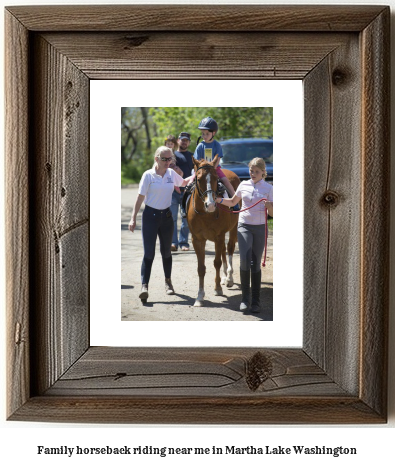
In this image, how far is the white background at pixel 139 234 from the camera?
1.12m

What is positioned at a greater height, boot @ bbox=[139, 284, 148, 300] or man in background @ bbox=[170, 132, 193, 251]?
man in background @ bbox=[170, 132, 193, 251]

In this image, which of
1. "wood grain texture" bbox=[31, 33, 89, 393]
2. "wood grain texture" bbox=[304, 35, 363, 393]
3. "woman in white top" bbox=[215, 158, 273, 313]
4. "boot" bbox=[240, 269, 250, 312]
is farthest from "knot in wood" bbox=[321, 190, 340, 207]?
"wood grain texture" bbox=[31, 33, 89, 393]

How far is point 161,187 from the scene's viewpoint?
115 centimetres

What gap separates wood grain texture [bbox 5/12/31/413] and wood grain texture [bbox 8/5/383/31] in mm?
77

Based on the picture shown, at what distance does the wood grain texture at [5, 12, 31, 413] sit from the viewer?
110 centimetres

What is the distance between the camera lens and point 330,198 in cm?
112

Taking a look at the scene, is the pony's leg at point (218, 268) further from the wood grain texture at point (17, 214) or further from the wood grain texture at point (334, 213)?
the wood grain texture at point (17, 214)

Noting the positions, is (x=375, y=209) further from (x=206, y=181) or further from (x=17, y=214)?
(x=17, y=214)

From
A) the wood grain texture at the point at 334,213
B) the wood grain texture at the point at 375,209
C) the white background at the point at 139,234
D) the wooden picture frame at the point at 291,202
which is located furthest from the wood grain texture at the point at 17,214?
the wood grain texture at the point at 375,209

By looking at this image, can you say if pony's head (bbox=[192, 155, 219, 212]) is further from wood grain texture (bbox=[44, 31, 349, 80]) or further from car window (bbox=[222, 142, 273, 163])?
wood grain texture (bbox=[44, 31, 349, 80])

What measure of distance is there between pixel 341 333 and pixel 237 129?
0.45 metres

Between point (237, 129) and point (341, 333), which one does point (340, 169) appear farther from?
point (341, 333)
